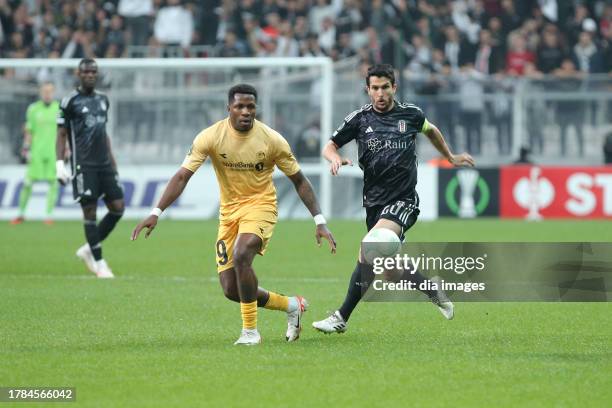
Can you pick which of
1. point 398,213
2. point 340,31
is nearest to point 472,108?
point 340,31

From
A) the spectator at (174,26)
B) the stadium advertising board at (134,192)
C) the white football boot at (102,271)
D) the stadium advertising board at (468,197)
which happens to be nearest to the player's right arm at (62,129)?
the white football boot at (102,271)

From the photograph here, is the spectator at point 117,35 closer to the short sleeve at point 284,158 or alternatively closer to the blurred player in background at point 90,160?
the blurred player in background at point 90,160

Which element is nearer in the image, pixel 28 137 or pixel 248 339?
pixel 248 339

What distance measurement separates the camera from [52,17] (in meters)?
29.5

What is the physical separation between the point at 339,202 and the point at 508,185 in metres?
3.35

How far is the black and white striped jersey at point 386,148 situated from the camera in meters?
9.85

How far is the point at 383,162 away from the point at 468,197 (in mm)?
14696

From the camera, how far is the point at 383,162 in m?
9.84

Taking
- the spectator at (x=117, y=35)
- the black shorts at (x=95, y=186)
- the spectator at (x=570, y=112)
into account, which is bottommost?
the black shorts at (x=95, y=186)

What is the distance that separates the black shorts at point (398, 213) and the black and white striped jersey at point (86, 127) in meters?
5.55

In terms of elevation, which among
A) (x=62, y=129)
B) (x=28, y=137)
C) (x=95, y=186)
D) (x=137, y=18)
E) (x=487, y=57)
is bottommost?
(x=95, y=186)

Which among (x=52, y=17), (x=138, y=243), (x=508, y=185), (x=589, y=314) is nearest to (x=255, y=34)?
(x=52, y=17)

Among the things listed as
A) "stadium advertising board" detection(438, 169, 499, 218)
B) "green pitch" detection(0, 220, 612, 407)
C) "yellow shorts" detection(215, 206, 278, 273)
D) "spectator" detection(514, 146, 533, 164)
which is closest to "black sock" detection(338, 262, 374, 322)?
"green pitch" detection(0, 220, 612, 407)

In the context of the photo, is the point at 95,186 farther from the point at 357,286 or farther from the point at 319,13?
the point at 319,13
